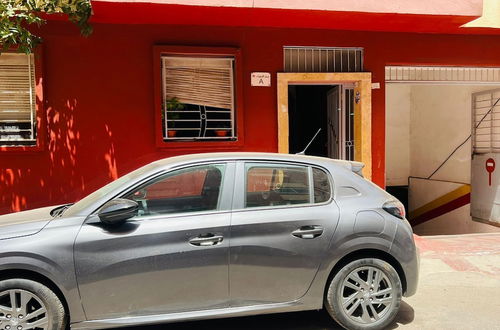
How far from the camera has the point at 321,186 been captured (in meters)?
3.85

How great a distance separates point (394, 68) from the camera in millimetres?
7965

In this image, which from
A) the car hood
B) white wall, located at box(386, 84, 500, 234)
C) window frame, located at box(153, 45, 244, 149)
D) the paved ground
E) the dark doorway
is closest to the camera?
the car hood

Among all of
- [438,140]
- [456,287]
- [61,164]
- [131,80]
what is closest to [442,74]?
[438,140]

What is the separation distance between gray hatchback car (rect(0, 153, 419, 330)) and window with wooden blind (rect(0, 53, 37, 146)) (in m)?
3.19

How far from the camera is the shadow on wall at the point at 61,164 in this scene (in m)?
6.62

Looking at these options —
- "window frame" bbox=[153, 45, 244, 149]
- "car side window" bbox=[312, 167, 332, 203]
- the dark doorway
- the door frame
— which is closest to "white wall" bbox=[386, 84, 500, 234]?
the dark doorway

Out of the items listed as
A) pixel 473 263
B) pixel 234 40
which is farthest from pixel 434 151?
pixel 234 40

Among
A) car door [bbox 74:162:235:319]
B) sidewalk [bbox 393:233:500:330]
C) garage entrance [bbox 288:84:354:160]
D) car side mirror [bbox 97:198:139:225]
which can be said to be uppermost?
garage entrance [bbox 288:84:354:160]

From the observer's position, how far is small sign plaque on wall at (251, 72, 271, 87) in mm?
7273

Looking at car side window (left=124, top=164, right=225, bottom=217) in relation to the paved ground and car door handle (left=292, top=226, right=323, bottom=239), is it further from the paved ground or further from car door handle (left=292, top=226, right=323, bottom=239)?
the paved ground

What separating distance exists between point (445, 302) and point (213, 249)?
271 centimetres

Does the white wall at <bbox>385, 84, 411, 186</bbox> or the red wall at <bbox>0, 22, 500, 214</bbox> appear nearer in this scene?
the red wall at <bbox>0, 22, 500, 214</bbox>

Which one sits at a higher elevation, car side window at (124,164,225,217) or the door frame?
the door frame

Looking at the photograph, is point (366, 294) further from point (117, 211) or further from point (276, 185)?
point (117, 211)
